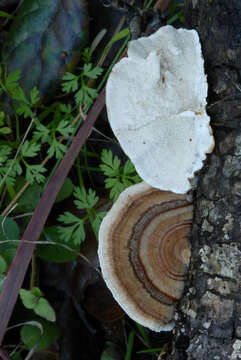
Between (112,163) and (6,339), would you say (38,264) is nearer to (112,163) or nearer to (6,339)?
(6,339)

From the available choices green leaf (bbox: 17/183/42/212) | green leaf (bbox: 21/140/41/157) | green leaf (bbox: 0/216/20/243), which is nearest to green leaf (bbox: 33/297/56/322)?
green leaf (bbox: 0/216/20/243)

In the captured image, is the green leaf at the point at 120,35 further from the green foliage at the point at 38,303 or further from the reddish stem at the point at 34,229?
the green foliage at the point at 38,303

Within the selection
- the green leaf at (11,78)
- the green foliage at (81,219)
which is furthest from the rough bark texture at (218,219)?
the green leaf at (11,78)

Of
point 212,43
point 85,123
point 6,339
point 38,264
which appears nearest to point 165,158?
point 212,43

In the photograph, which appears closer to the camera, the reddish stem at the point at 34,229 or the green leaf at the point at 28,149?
the reddish stem at the point at 34,229

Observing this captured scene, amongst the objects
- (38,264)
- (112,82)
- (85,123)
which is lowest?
(38,264)

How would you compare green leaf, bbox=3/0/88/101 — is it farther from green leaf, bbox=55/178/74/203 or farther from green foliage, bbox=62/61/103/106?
green leaf, bbox=55/178/74/203
